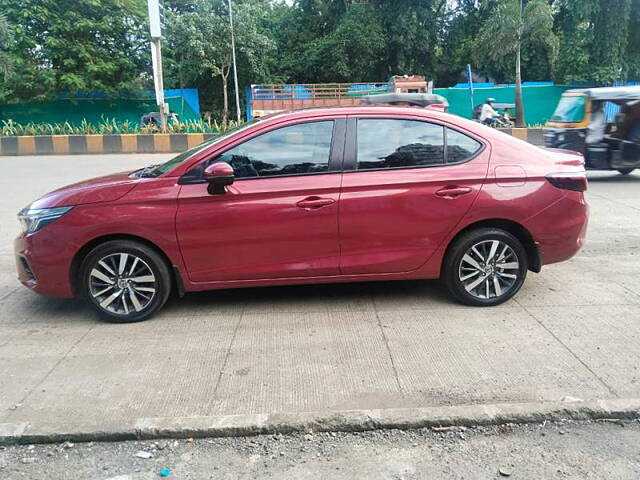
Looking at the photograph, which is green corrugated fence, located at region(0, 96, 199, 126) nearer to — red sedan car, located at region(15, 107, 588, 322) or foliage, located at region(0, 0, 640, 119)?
foliage, located at region(0, 0, 640, 119)

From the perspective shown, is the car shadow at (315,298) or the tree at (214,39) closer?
the car shadow at (315,298)

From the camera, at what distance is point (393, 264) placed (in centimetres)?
474

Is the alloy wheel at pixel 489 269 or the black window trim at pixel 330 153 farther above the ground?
the black window trim at pixel 330 153

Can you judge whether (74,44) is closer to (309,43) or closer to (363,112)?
(309,43)

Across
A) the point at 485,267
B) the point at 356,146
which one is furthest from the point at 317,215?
the point at 485,267

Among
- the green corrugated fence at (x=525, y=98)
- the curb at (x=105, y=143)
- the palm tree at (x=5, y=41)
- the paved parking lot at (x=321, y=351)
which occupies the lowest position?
the paved parking lot at (x=321, y=351)

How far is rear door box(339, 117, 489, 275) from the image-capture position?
4.59 meters

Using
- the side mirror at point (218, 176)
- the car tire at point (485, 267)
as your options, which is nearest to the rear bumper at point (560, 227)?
Result: the car tire at point (485, 267)

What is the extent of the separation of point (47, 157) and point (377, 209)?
1714 centimetres

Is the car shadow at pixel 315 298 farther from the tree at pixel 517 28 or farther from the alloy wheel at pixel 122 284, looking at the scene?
the tree at pixel 517 28

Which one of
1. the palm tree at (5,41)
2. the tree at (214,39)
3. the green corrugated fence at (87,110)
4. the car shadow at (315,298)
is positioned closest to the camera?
the car shadow at (315,298)

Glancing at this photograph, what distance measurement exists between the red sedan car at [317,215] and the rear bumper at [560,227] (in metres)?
0.01

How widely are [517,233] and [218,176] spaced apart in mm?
2579

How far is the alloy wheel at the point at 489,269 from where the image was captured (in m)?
4.77
